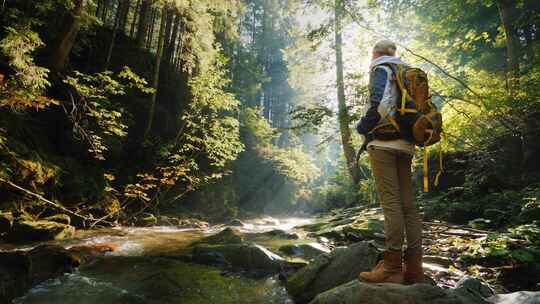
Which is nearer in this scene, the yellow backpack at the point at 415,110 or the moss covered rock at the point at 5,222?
the yellow backpack at the point at 415,110

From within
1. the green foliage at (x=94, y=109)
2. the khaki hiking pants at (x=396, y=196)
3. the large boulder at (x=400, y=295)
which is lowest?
the large boulder at (x=400, y=295)

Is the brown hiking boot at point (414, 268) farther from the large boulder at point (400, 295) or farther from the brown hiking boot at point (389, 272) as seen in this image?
the large boulder at point (400, 295)

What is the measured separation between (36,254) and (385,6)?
1720cm

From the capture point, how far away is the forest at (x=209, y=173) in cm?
367

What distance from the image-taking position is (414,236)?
2930 millimetres

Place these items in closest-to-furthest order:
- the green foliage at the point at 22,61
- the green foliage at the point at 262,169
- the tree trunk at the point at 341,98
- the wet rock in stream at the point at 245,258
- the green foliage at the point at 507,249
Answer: the green foliage at the point at 507,249 → the wet rock in stream at the point at 245,258 → the green foliage at the point at 22,61 → the tree trunk at the point at 341,98 → the green foliage at the point at 262,169

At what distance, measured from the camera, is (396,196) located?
2869mm

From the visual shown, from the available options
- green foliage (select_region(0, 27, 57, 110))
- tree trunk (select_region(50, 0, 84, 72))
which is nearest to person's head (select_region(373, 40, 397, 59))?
green foliage (select_region(0, 27, 57, 110))

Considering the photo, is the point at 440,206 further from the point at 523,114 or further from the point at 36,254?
the point at 36,254

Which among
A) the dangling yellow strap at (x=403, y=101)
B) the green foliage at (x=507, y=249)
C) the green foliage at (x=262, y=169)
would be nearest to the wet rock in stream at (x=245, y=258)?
the green foliage at (x=507, y=249)

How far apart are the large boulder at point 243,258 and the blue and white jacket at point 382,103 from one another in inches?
114

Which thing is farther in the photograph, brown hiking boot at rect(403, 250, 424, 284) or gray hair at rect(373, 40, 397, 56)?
gray hair at rect(373, 40, 397, 56)

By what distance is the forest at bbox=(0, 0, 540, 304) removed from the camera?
3.67 meters

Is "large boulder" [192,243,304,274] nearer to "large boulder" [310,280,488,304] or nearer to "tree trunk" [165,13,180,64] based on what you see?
"large boulder" [310,280,488,304]
